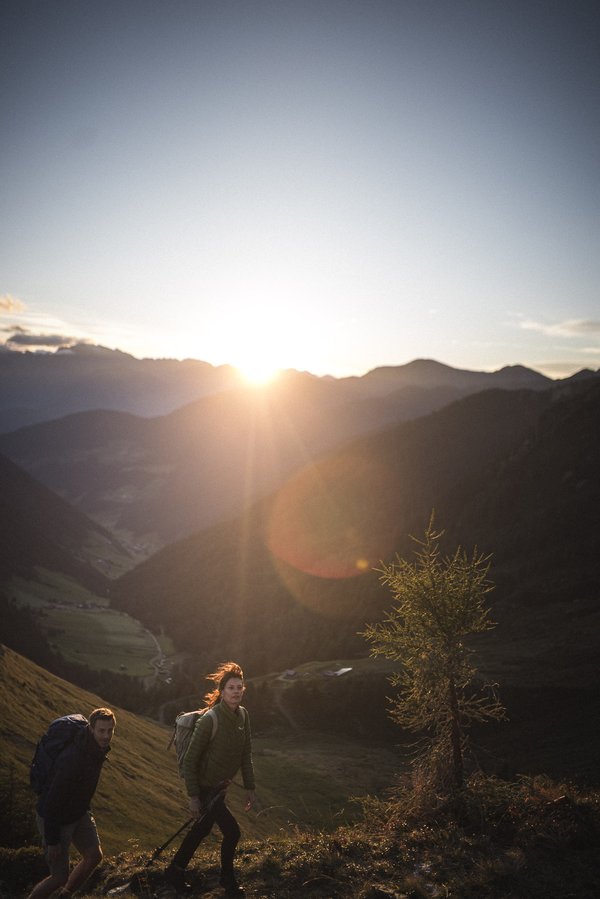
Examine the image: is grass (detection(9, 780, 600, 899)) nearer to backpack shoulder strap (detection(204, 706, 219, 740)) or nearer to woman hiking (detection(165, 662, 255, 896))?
woman hiking (detection(165, 662, 255, 896))

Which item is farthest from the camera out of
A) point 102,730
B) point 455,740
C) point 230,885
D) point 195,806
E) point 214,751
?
point 455,740

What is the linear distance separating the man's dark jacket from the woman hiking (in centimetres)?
171

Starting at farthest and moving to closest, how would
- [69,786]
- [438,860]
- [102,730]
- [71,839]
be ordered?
[438,860], [71,839], [102,730], [69,786]

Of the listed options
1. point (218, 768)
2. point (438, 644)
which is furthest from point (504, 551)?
point (218, 768)

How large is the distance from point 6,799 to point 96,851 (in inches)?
810

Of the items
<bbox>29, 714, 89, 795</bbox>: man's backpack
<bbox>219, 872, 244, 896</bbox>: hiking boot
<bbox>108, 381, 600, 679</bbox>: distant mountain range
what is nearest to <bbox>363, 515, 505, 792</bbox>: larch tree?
<bbox>219, 872, 244, 896</bbox>: hiking boot

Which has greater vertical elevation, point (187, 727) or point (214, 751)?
point (187, 727)

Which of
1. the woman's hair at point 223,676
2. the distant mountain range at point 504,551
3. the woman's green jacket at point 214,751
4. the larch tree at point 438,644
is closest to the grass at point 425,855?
the woman's green jacket at point 214,751

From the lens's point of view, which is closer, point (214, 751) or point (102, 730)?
point (102, 730)

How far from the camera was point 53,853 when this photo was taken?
8.63m

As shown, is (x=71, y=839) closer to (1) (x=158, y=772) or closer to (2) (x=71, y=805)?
(2) (x=71, y=805)

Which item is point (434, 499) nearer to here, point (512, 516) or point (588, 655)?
point (512, 516)

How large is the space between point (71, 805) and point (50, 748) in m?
1.05

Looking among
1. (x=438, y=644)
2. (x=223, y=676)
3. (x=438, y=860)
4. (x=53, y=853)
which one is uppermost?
(x=223, y=676)
